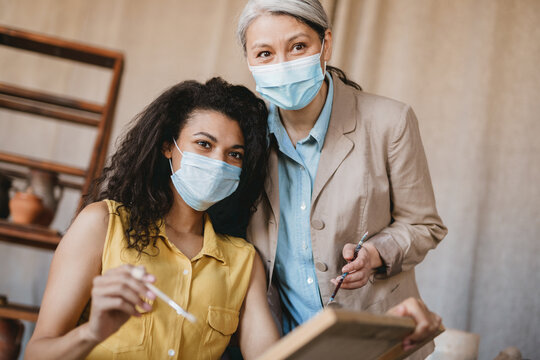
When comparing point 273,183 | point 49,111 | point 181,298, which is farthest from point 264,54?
point 49,111

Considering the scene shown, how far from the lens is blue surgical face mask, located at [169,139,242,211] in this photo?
5.70 feet

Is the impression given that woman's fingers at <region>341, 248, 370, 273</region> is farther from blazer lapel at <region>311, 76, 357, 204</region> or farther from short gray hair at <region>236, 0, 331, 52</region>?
short gray hair at <region>236, 0, 331, 52</region>

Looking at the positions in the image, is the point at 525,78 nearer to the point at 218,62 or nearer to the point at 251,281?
the point at 218,62

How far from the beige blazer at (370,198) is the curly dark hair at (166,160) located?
0.35ft

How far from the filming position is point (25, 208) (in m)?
2.67

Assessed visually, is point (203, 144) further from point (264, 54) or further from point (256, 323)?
point (256, 323)

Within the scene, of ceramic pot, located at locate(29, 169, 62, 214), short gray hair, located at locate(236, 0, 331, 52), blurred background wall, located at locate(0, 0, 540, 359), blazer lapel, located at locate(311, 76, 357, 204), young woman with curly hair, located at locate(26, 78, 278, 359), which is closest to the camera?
young woman with curly hair, located at locate(26, 78, 278, 359)

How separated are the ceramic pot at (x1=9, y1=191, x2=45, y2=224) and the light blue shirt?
4.48 feet

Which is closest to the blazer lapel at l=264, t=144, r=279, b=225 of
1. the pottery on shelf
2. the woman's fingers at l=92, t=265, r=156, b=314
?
the woman's fingers at l=92, t=265, r=156, b=314

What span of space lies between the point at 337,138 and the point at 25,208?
160cm

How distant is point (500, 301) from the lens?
122 inches

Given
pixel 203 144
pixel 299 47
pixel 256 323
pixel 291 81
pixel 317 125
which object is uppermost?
pixel 299 47

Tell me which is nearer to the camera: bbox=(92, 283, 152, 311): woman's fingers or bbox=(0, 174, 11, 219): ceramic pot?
bbox=(92, 283, 152, 311): woman's fingers

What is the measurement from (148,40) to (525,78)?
2.34 meters
